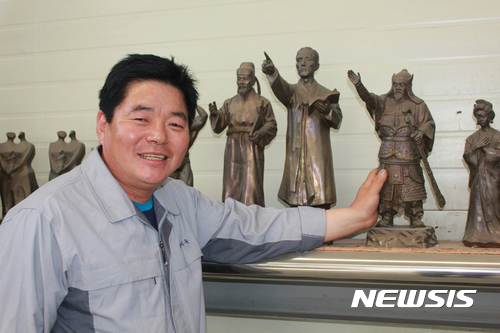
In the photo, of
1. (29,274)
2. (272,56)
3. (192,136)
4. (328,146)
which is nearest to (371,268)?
(328,146)

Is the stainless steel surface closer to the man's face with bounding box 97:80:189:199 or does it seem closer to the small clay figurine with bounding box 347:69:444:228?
the small clay figurine with bounding box 347:69:444:228

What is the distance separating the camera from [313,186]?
137 centimetres

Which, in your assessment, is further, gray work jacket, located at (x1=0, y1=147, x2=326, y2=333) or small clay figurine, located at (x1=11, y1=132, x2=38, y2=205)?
small clay figurine, located at (x1=11, y1=132, x2=38, y2=205)

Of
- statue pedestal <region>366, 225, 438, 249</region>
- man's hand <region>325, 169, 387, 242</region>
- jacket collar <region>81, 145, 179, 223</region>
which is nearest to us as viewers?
jacket collar <region>81, 145, 179, 223</region>

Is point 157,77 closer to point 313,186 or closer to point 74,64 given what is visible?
point 313,186

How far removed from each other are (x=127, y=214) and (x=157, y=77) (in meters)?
0.28

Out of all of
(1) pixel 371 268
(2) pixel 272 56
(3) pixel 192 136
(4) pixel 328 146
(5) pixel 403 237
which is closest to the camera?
(1) pixel 371 268

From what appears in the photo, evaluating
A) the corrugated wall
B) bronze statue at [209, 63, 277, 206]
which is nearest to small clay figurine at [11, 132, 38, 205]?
the corrugated wall

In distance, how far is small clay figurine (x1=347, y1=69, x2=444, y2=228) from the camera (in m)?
1.26

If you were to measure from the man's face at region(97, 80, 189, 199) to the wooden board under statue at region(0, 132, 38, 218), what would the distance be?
115 cm

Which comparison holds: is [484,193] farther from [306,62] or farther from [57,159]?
[57,159]

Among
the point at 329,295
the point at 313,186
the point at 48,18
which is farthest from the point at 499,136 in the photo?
the point at 48,18

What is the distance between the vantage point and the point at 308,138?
1396mm
